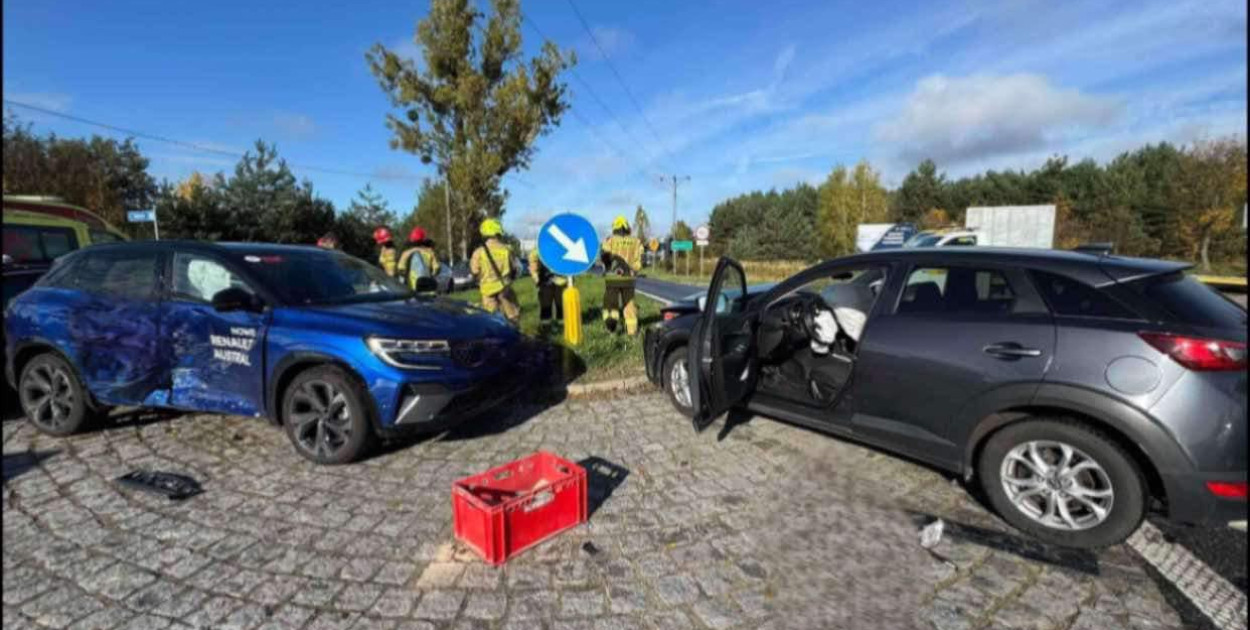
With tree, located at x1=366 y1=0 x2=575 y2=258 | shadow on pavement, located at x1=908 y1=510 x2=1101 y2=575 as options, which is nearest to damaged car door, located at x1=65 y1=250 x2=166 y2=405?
shadow on pavement, located at x1=908 y1=510 x2=1101 y2=575

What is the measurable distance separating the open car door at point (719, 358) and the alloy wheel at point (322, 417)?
2388 millimetres

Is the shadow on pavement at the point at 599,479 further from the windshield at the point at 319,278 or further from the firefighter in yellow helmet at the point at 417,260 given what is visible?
the firefighter in yellow helmet at the point at 417,260

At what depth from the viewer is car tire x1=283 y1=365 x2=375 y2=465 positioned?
357cm

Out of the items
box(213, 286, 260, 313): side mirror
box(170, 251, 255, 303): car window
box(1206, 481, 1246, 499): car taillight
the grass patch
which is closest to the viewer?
box(1206, 481, 1246, 499): car taillight

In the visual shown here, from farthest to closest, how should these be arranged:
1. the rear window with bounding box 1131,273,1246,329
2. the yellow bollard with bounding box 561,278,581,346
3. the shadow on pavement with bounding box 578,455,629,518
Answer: the yellow bollard with bounding box 561,278,581,346 < the shadow on pavement with bounding box 578,455,629,518 < the rear window with bounding box 1131,273,1246,329

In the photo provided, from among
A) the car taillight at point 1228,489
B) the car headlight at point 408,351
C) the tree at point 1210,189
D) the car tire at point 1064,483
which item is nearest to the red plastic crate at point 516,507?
the car headlight at point 408,351

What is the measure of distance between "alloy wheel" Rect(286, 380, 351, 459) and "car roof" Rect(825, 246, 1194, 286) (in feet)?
12.8

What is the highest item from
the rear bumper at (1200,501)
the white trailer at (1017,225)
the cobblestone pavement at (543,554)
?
the white trailer at (1017,225)

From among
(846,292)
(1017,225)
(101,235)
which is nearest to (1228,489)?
(846,292)

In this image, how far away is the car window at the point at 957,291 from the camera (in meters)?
3.13

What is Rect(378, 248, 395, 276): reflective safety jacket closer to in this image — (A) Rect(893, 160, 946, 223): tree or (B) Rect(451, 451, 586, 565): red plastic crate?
(B) Rect(451, 451, 586, 565): red plastic crate

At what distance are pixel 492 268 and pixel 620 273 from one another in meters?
1.77

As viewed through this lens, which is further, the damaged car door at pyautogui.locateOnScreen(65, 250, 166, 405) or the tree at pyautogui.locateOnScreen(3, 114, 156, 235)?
the tree at pyautogui.locateOnScreen(3, 114, 156, 235)

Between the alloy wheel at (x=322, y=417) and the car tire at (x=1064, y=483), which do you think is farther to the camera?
the alloy wheel at (x=322, y=417)
